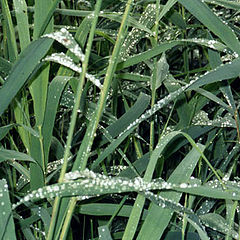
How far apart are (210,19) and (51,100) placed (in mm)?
262

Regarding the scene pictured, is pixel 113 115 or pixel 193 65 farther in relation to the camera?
pixel 193 65

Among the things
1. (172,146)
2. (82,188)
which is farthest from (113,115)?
(82,188)

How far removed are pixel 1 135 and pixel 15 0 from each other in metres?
0.21

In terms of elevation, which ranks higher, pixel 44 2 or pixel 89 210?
pixel 44 2

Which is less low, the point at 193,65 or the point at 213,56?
the point at 213,56

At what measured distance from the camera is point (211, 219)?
80 centimetres

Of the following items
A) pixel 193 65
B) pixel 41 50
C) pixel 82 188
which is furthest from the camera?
pixel 193 65

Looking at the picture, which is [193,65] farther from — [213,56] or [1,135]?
[1,135]

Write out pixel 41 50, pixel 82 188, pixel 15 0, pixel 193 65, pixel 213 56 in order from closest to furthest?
pixel 82 188
pixel 41 50
pixel 15 0
pixel 213 56
pixel 193 65

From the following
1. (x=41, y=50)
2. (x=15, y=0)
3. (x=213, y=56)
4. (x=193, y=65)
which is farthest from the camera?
(x=193, y=65)

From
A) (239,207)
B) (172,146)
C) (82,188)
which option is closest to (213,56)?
(172,146)

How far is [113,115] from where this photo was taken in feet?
3.37

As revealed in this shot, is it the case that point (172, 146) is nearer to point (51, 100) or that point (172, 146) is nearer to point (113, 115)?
point (113, 115)

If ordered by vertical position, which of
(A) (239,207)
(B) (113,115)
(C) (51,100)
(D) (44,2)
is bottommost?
(A) (239,207)
